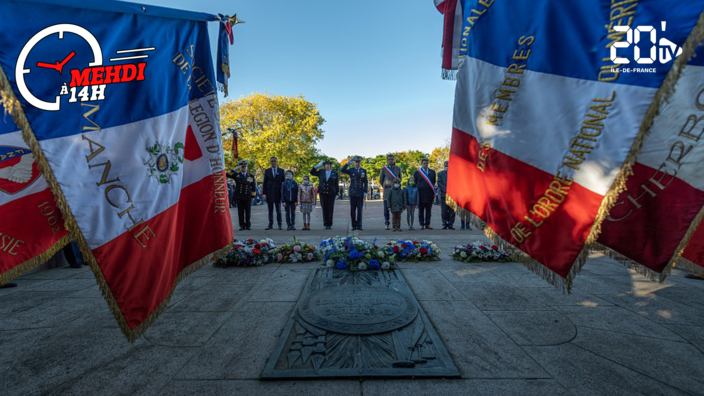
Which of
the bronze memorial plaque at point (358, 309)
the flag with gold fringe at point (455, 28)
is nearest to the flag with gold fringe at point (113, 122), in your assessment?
the bronze memorial plaque at point (358, 309)

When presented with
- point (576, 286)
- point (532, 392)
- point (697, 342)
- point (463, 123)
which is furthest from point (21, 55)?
point (576, 286)

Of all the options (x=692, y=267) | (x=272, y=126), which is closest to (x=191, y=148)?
(x=692, y=267)

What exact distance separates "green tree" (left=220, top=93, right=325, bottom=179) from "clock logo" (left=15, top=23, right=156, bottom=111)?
27.4 meters

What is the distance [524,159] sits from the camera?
1.76 meters

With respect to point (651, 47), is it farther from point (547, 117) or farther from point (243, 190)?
point (243, 190)

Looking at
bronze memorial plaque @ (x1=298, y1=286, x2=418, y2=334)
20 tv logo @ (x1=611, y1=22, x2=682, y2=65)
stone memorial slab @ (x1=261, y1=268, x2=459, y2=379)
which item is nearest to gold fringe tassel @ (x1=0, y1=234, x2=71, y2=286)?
stone memorial slab @ (x1=261, y1=268, x2=459, y2=379)

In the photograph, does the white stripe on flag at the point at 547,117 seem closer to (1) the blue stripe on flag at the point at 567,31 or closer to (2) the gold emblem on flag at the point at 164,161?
(1) the blue stripe on flag at the point at 567,31

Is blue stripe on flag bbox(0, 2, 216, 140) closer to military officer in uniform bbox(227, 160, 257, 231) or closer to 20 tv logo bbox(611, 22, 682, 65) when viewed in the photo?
20 tv logo bbox(611, 22, 682, 65)

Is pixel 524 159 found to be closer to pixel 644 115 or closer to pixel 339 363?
pixel 644 115

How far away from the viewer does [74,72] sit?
180 cm

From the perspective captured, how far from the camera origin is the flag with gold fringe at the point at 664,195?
5.32 feet

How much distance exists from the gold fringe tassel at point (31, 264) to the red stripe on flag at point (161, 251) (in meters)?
0.43

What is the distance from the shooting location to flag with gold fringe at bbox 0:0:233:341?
5.63 ft

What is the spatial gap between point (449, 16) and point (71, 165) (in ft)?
9.41
